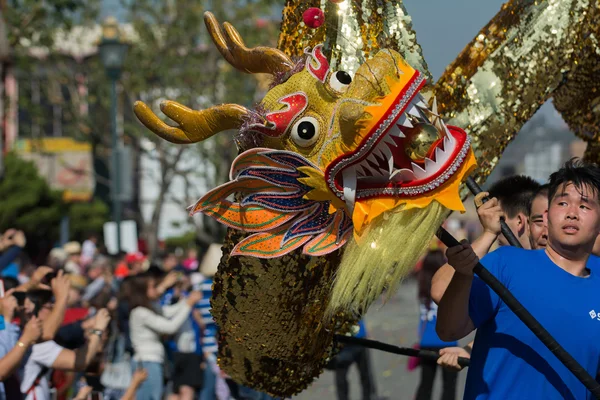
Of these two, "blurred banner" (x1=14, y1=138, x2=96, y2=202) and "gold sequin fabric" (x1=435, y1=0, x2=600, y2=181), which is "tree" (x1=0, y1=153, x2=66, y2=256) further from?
"gold sequin fabric" (x1=435, y1=0, x2=600, y2=181)

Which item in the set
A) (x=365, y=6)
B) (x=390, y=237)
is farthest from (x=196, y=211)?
(x=365, y=6)

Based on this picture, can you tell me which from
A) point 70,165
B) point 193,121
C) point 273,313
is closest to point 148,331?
point 273,313

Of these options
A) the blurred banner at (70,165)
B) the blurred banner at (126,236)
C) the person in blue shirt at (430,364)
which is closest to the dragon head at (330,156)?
the person in blue shirt at (430,364)

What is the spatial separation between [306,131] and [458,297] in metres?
0.70

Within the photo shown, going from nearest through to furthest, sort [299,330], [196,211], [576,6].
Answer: [196,211]
[299,330]
[576,6]

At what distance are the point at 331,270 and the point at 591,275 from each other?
2.80 ft

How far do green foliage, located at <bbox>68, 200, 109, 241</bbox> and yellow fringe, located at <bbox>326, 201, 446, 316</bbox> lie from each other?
95.6ft

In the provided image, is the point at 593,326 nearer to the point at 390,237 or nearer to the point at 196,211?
the point at 390,237

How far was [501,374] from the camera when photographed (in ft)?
10.5

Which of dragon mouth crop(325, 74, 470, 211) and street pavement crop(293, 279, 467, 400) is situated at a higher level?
dragon mouth crop(325, 74, 470, 211)

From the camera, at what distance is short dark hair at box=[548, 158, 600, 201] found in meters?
3.36

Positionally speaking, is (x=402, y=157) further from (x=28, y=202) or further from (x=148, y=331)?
(x=28, y=202)

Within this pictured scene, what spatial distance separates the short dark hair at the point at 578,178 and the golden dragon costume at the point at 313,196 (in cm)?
48

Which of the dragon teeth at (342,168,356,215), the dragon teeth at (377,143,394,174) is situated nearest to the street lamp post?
the dragon teeth at (342,168,356,215)
